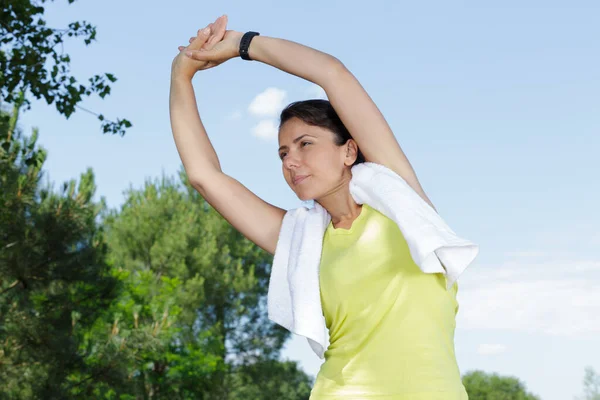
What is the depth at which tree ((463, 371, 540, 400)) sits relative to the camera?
2112 inches

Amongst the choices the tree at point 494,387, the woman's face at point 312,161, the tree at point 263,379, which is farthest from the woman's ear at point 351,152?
the tree at point 494,387

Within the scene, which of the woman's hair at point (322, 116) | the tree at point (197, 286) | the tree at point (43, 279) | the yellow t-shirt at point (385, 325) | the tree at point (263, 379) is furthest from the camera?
the tree at point (263, 379)

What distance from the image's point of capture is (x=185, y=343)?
23281 mm

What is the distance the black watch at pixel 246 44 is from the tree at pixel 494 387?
53.9 meters

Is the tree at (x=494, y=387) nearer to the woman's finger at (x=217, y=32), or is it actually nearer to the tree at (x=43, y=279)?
the tree at (x=43, y=279)

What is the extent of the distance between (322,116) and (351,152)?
13cm

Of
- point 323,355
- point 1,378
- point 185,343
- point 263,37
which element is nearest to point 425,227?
point 323,355

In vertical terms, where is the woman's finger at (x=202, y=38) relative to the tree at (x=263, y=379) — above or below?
below

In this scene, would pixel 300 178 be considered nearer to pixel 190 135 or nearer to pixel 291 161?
pixel 291 161

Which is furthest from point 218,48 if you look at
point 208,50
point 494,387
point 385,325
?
point 494,387

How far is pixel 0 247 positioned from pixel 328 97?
11.8 m

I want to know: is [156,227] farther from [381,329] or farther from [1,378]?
[381,329]

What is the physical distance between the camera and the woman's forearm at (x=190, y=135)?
97.4 inches

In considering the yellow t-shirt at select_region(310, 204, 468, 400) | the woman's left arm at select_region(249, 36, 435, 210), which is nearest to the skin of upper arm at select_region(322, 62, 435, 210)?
the woman's left arm at select_region(249, 36, 435, 210)
